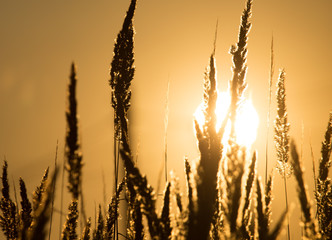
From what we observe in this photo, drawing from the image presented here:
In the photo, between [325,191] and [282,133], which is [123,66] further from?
[282,133]

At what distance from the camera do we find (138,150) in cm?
152

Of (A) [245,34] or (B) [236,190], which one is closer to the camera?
(B) [236,190]

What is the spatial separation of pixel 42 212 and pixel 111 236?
1003mm

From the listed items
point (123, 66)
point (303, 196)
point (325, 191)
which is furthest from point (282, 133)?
point (303, 196)

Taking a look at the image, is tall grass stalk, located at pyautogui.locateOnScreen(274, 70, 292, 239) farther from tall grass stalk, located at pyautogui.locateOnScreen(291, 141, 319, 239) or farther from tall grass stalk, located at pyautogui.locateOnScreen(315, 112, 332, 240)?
tall grass stalk, located at pyautogui.locateOnScreen(291, 141, 319, 239)

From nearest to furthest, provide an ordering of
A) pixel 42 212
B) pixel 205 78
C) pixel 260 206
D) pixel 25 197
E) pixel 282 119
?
1. pixel 42 212
2. pixel 260 206
3. pixel 205 78
4. pixel 25 197
5. pixel 282 119

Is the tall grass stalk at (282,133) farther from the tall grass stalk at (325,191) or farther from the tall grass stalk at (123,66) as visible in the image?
the tall grass stalk at (123,66)

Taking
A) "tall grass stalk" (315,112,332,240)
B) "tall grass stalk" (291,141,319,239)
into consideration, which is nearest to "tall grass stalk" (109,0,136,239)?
"tall grass stalk" (291,141,319,239)

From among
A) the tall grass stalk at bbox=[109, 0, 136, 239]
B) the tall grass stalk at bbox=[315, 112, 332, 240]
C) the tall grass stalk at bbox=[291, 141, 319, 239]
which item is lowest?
the tall grass stalk at bbox=[291, 141, 319, 239]

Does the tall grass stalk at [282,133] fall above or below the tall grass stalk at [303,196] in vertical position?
above

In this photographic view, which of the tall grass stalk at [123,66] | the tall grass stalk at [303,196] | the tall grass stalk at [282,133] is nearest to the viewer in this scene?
the tall grass stalk at [303,196]

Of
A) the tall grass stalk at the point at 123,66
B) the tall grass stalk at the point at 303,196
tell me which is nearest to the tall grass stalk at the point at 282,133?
the tall grass stalk at the point at 123,66

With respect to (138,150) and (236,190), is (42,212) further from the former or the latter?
(138,150)

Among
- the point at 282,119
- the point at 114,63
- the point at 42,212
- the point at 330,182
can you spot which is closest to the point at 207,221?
the point at 42,212
